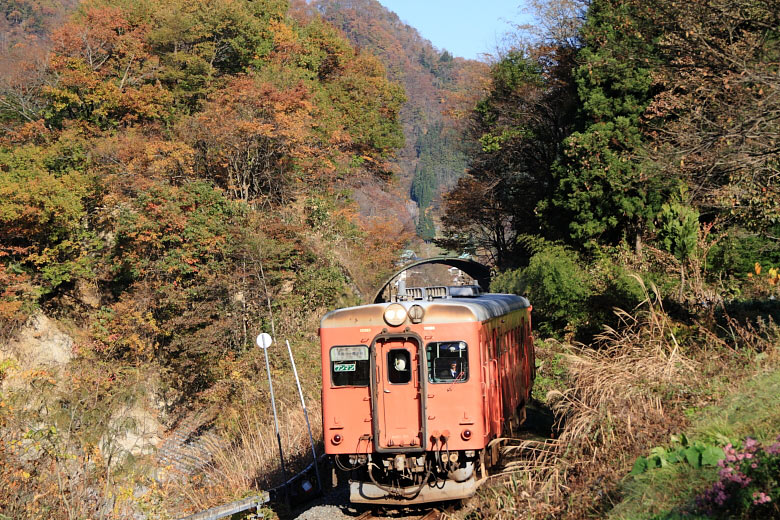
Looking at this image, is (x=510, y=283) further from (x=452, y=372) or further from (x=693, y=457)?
(x=693, y=457)

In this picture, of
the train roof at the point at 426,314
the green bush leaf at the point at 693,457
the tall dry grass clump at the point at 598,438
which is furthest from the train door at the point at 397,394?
the green bush leaf at the point at 693,457

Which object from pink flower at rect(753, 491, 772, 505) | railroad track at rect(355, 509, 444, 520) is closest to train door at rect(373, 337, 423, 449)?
railroad track at rect(355, 509, 444, 520)

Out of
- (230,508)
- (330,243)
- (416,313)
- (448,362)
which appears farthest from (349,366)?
(330,243)

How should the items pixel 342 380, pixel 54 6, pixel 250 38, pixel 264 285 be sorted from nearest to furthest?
1. pixel 342 380
2. pixel 264 285
3. pixel 250 38
4. pixel 54 6

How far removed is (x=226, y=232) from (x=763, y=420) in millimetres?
19882

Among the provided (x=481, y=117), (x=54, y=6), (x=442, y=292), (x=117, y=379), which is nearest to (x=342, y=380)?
(x=442, y=292)

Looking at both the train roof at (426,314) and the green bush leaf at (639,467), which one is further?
the train roof at (426,314)

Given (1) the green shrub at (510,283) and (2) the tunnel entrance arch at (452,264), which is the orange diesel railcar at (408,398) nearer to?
(1) the green shrub at (510,283)

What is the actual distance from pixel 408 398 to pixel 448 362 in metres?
0.70

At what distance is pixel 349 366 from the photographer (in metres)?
10.1

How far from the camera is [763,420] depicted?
23.8ft

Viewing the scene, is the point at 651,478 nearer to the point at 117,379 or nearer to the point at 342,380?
the point at 342,380

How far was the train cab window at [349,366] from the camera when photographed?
10016mm

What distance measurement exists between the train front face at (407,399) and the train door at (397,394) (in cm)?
1
